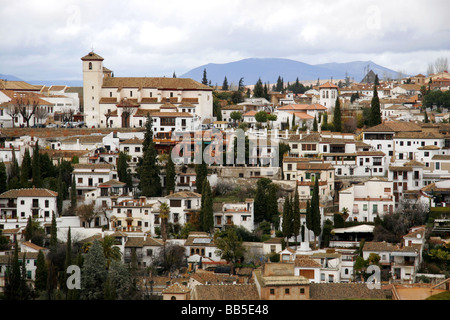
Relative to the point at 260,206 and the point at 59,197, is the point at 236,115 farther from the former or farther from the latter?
the point at 59,197

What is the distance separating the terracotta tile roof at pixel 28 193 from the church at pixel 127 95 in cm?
1551

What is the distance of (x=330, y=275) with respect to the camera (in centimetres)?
3219

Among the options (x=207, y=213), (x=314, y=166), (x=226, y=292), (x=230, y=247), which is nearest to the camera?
(x=226, y=292)

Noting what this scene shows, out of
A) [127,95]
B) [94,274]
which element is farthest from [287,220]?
[127,95]

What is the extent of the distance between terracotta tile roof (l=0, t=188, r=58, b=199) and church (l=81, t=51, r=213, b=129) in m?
15.5

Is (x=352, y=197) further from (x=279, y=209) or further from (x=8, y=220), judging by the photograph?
(x=8, y=220)

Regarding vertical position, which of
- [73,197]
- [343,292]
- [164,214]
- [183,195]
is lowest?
[343,292]

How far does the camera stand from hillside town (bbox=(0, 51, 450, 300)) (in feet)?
103

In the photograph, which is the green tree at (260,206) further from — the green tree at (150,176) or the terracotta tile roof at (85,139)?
the terracotta tile roof at (85,139)

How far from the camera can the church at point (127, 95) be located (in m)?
54.3

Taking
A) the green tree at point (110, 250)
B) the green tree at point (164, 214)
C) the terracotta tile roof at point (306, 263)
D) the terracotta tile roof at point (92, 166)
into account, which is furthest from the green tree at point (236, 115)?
the terracotta tile roof at point (306, 263)

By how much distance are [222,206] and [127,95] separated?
785 inches

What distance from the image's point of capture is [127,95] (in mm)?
55969
